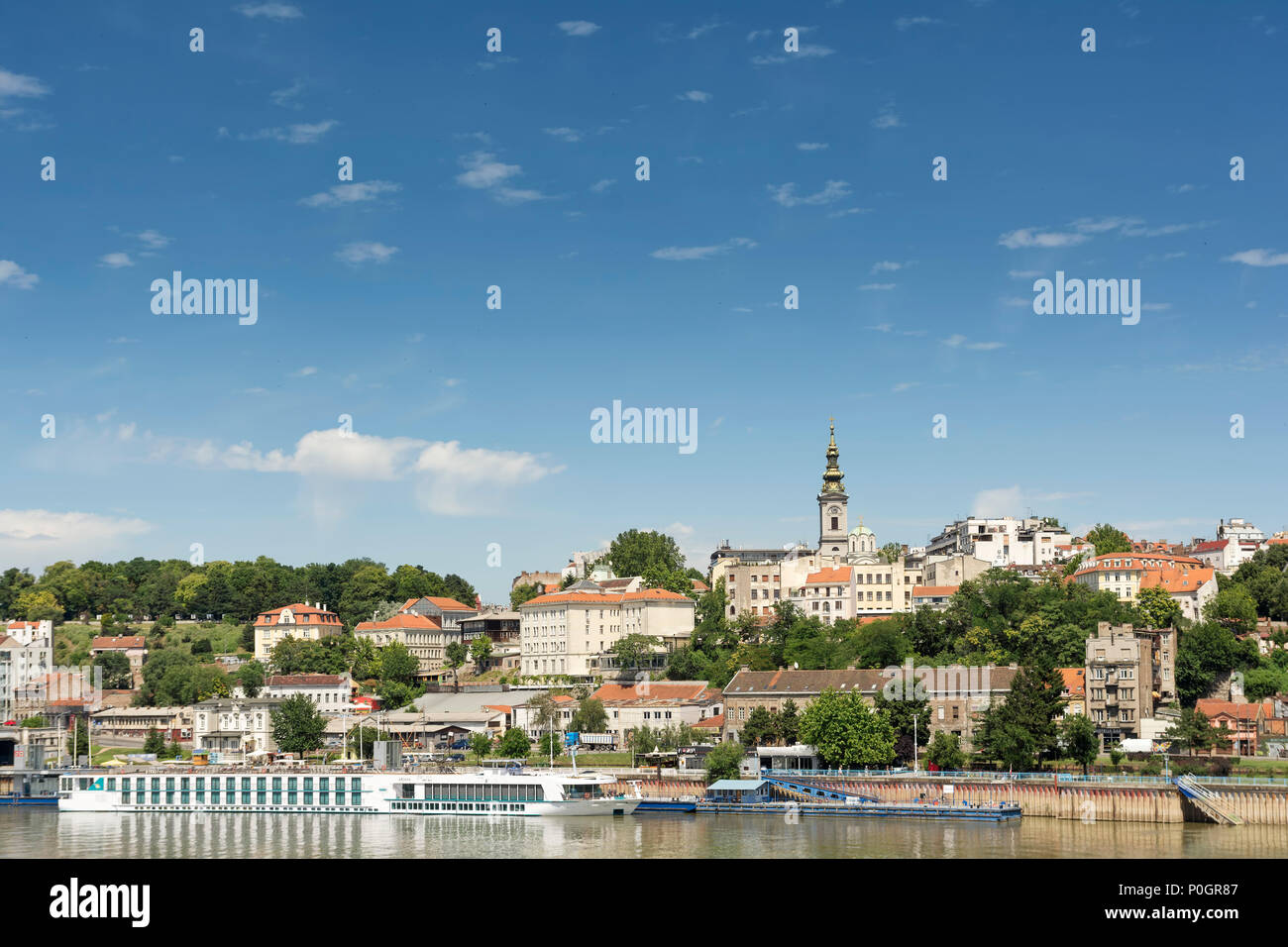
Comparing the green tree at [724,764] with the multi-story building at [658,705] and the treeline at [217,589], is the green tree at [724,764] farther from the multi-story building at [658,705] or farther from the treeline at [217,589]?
the treeline at [217,589]

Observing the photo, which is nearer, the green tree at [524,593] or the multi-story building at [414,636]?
the multi-story building at [414,636]

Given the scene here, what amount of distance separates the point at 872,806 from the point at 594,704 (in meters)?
26.9

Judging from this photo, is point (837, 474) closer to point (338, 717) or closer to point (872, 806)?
point (338, 717)

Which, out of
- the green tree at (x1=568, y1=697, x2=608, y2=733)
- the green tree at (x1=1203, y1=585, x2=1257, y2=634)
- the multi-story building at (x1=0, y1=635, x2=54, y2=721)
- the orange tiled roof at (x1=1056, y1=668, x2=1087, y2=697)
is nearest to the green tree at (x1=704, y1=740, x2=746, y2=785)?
the green tree at (x1=568, y1=697, x2=608, y2=733)

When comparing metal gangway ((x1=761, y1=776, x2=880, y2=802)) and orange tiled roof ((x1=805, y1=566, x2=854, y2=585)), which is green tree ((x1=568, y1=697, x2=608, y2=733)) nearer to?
metal gangway ((x1=761, y1=776, x2=880, y2=802))

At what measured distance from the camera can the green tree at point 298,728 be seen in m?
81.7

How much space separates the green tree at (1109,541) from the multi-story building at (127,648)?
302ft

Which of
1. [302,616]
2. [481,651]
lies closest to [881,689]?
[481,651]

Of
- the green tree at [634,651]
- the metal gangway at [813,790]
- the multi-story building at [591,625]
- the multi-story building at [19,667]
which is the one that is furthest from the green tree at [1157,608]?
the multi-story building at [19,667]

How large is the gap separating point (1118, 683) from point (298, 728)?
49.0 meters

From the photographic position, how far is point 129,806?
6706cm

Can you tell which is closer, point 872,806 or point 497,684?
point 872,806
